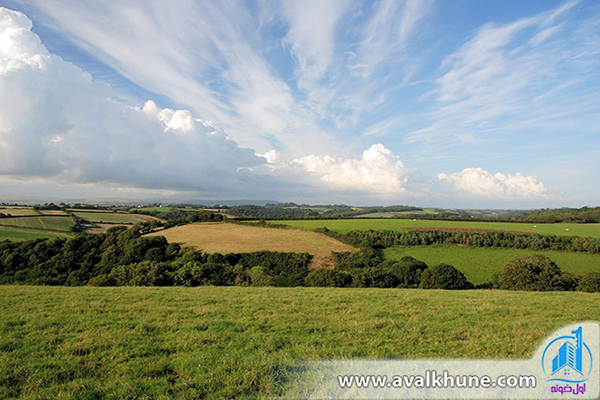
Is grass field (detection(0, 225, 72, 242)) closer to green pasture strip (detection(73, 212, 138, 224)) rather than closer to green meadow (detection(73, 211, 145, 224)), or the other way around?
green meadow (detection(73, 211, 145, 224))

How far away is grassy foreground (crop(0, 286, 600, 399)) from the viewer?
5023 mm

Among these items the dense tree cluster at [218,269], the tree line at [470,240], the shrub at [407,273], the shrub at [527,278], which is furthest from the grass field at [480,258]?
the shrub at [527,278]

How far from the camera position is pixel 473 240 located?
2618 inches

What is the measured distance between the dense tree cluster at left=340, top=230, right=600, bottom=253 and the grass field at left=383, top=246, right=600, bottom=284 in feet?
6.89

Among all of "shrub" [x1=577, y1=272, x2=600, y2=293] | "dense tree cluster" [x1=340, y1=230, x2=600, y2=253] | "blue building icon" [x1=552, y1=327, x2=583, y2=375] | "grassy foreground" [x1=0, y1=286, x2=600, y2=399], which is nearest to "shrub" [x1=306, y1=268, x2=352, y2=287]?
"grassy foreground" [x1=0, y1=286, x2=600, y2=399]

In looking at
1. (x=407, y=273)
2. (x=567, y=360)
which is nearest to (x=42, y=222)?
(x=407, y=273)

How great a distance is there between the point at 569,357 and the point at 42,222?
105m

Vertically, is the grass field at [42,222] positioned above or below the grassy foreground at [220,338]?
below

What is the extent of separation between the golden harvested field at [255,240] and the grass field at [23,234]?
2427 cm

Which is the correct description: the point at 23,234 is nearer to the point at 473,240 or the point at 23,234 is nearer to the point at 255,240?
the point at 255,240

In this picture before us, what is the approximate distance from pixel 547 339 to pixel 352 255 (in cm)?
5043

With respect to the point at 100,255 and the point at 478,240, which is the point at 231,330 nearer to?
the point at 100,255

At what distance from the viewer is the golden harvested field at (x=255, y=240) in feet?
194

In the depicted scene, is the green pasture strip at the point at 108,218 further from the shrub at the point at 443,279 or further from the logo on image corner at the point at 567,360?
the logo on image corner at the point at 567,360
